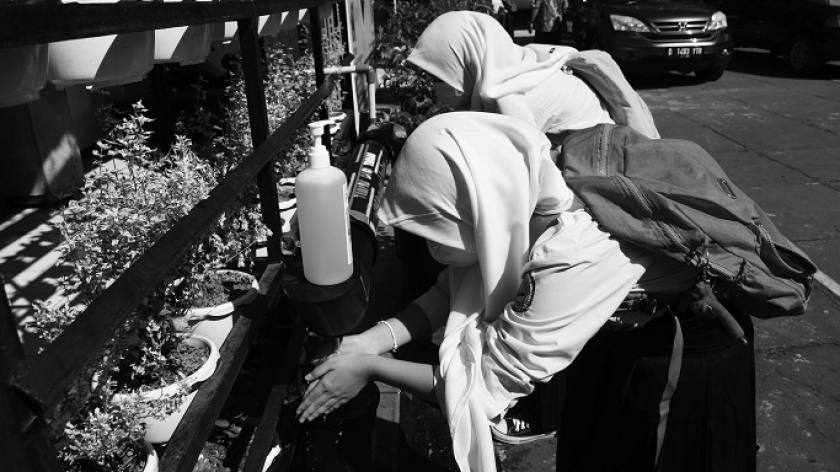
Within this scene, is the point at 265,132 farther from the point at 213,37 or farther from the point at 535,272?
the point at 535,272

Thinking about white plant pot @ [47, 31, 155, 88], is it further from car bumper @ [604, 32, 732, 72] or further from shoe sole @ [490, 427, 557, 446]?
car bumper @ [604, 32, 732, 72]

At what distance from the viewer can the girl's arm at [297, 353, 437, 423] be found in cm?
174

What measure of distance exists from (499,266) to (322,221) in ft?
1.51

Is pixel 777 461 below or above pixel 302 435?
below

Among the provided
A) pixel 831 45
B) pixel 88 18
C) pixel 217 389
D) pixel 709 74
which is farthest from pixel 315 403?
pixel 831 45

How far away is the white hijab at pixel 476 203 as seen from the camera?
5.31ft

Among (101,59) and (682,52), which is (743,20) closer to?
(682,52)

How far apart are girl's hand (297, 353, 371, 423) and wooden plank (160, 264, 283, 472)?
0.65 feet

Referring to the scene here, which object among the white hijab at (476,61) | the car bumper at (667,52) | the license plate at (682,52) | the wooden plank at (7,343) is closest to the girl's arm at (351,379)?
the wooden plank at (7,343)

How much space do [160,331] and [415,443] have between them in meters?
1.37

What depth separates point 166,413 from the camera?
1.59 metres

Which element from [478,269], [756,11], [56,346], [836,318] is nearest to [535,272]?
[478,269]

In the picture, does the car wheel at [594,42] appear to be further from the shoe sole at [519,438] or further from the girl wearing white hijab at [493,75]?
the shoe sole at [519,438]

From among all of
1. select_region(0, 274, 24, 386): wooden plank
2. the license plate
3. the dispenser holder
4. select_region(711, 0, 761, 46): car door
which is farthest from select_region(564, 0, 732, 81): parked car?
select_region(0, 274, 24, 386): wooden plank
